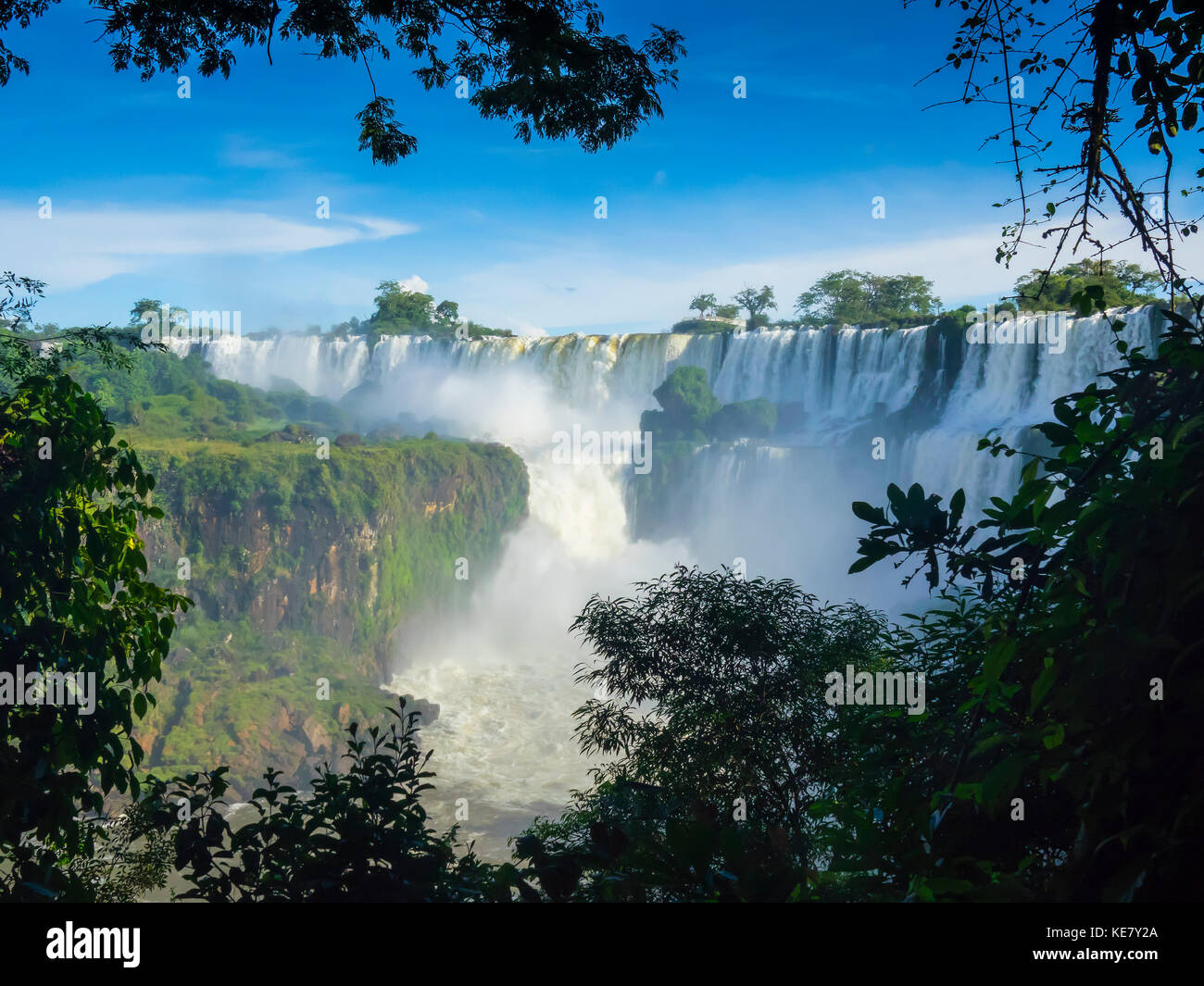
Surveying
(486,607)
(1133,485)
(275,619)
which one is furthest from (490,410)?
(1133,485)

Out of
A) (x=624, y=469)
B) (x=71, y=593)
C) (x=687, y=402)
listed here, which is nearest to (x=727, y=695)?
(x=71, y=593)

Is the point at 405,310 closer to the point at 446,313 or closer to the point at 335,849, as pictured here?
the point at 446,313

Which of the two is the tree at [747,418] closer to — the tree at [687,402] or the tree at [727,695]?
the tree at [687,402]

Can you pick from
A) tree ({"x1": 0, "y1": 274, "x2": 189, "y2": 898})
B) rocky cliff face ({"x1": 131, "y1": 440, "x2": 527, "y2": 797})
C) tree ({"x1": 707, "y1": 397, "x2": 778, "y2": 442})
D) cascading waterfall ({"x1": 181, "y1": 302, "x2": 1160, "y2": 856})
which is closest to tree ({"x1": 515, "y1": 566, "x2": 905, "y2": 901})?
Answer: tree ({"x1": 0, "y1": 274, "x2": 189, "y2": 898})

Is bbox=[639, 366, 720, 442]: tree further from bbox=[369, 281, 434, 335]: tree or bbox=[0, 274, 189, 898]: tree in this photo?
bbox=[0, 274, 189, 898]: tree

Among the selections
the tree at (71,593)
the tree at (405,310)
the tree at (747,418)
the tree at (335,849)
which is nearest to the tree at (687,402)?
the tree at (747,418)

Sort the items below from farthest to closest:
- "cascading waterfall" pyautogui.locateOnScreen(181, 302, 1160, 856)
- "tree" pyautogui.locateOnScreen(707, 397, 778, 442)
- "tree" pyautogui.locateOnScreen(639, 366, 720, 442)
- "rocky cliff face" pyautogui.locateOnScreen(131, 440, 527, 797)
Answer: "tree" pyautogui.locateOnScreen(639, 366, 720, 442), "tree" pyautogui.locateOnScreen(707, 397, 778, 442), "cascading waterfall" pyautogui.locateOnScreen(181, 302, 1160, 856), "rocky cliff face" pyautogui.locateOnScreen(131, 440, 527, 797)
